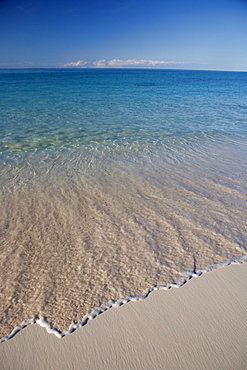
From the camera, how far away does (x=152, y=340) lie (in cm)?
224

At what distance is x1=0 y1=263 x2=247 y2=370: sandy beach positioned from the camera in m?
2.09

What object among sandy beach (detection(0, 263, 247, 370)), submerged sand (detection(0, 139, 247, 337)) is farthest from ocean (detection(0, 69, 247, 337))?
sandy beach (detection(0, 263, 247, 370))

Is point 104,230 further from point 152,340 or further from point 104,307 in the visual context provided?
point 152,340

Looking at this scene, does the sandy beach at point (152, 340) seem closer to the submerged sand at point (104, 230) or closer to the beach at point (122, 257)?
the beach at point (122, 257)

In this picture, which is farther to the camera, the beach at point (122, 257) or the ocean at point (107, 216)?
the ocean at point (107, 216)

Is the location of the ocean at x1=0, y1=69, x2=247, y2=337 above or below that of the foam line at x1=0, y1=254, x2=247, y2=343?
below

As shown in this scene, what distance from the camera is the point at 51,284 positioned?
2824mm

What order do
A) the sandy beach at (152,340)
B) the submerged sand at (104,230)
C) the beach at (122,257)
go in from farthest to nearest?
the submerged sand at (104,230) → the beach at (122,257) → the sandy beach at (152,340)

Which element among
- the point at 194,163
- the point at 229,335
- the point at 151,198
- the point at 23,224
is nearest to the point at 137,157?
the point at 194,163

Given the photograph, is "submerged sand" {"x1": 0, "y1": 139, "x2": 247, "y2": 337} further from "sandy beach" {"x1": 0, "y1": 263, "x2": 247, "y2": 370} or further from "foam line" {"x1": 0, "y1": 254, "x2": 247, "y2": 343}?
"sandy beach" {"x1": 0, "y1": 263, "x2": 247, "y2": 370}

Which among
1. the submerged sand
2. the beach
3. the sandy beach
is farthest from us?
the submerged sand

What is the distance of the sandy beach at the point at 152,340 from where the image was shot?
2094 mm

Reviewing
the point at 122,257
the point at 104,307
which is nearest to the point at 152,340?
the point at 104,307

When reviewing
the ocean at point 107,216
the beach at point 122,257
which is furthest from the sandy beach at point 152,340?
the ocean at point 107,216
